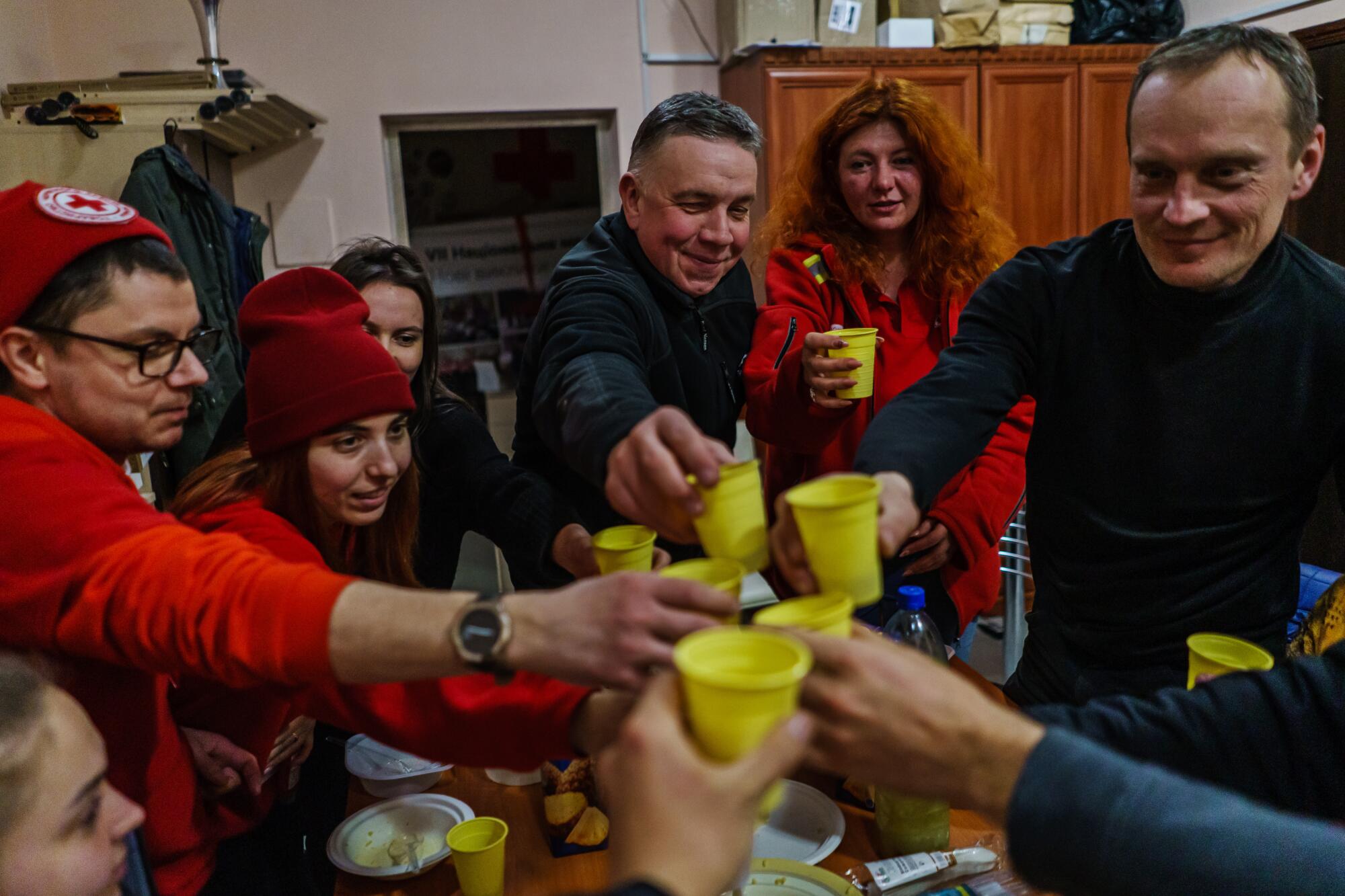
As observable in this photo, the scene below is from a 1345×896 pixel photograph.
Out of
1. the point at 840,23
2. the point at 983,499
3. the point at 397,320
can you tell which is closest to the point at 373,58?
the point at 840,23

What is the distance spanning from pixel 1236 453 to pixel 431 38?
3.89 meters

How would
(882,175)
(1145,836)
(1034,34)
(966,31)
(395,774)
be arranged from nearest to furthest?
(1145,836), (395,774), (882,175), (966,31), (1034,34)

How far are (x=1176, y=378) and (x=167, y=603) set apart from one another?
161 centimetres

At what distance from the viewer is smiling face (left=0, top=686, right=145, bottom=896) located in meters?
1.02

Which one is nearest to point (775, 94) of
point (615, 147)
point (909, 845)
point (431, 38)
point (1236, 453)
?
point (615, 147)

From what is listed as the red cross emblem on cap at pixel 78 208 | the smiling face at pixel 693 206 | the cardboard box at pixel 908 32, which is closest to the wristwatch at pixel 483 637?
the red cross emblem on cap at pixel 78 208

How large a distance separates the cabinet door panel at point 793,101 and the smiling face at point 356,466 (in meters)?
2.92

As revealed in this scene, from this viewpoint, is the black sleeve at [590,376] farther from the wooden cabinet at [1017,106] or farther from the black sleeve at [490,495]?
the wooden cabinet at [1017,106]

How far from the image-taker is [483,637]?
101 centimetres

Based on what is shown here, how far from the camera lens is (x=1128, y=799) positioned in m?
0.87

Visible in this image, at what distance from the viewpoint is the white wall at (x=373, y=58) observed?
4.06 meters

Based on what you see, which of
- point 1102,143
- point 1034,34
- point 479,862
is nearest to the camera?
point 479,862

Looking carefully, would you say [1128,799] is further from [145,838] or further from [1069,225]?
[1069,225]

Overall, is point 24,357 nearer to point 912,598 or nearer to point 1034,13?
point 912,598
